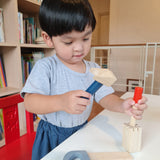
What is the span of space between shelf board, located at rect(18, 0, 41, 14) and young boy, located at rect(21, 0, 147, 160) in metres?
0.82

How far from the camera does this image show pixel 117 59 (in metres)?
3.26

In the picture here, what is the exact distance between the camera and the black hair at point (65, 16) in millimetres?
405

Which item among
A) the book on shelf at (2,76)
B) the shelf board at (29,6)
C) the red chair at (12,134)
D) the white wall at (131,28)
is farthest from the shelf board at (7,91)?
the white wall at (131,28)

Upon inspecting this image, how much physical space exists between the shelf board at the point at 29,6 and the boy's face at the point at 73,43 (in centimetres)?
88

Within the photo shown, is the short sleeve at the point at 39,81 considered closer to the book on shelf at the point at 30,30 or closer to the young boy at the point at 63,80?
the young boy at the point at 63,80

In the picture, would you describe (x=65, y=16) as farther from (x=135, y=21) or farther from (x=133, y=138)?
(x=135, y=21)

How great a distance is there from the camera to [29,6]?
48.3 inches

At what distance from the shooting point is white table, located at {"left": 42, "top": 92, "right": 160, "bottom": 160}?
0.33 metres

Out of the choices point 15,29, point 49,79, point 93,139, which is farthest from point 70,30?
point 15,29

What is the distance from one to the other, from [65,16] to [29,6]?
993 mm

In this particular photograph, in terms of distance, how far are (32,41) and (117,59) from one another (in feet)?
7.51

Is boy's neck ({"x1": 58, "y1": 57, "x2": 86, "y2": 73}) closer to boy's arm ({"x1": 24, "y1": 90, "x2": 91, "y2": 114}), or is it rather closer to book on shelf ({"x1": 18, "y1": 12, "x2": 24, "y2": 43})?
boy's arm ({"x1": 24, "y1": 90, "x2": 91, "y2": 114})

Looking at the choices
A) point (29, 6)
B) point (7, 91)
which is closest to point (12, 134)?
point (7, 91)

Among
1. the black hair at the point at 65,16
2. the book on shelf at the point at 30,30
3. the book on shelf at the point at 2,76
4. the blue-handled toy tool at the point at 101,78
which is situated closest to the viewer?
the blue-handled toy tool at the point at 101,78
